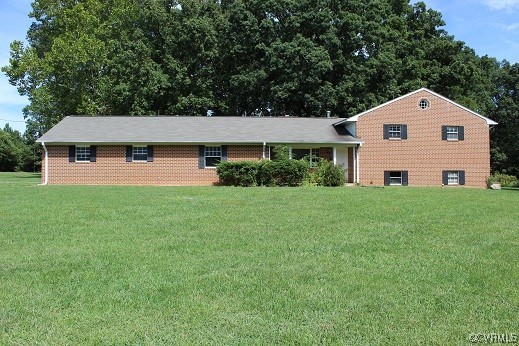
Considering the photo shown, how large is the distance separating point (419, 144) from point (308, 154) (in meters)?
6.68

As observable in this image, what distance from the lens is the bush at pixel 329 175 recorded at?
2481cm

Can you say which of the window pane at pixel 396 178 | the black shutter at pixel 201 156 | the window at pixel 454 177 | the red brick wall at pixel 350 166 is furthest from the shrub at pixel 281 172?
the window at pixel 454 177

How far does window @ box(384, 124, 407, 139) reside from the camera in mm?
27797

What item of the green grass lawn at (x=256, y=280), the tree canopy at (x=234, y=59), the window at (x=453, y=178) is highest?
the tree canopy at (x=234, y=59)

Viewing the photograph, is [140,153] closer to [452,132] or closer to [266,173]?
[266,173]

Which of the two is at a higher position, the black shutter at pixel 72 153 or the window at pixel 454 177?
the black shutter at pixel 72 153

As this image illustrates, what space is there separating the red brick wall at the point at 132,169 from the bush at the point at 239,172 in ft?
5.98

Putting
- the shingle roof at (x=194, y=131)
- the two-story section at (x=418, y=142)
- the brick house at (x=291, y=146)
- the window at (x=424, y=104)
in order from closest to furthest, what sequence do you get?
the shingle roof at (x=194, y=131)
the brick house at (x=291, y=146)
the two-story section at (x=418, y=142)
the window at (x=424, y=104)

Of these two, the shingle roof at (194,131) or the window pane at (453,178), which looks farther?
the window pane at (453,178)

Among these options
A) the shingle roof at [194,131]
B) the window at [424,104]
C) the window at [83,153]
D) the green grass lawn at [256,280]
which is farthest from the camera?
the window at [424,104]

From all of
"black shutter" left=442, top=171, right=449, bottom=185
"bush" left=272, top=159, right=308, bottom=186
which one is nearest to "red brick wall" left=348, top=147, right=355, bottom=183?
"bush" left=272, top=159, right=308, bottom=186

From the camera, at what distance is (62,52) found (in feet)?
126

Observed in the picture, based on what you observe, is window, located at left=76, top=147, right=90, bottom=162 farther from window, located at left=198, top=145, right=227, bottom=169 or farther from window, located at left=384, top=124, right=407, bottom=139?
window, located at left=384, top=124, right=407, bottom=139

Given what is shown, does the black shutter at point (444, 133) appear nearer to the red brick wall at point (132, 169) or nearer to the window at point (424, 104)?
the window at point (424, 104)
